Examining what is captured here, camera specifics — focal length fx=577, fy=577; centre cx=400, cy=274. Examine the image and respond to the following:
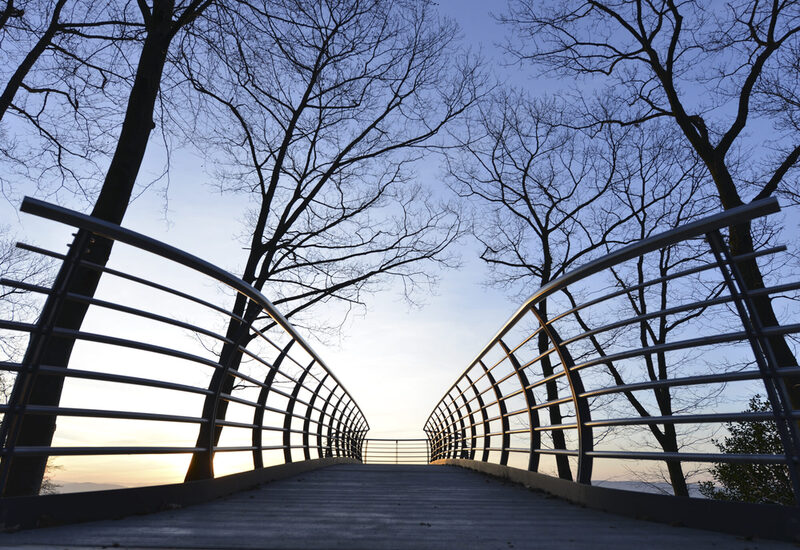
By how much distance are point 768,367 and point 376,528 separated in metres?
2.06

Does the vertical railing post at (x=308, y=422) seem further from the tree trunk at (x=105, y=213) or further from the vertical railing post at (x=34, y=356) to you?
the vertical railing post at (x=34, y=356)

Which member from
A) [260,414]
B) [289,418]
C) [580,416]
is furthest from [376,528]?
[289,418]

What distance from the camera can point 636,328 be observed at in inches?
654

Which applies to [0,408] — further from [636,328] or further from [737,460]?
[636,328]

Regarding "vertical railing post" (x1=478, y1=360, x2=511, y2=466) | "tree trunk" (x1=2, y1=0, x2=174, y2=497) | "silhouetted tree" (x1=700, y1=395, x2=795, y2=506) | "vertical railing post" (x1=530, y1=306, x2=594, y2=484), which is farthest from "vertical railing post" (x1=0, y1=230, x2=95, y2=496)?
"silhouetted tree" (x1=700, y1=395, x2=795, y2=506)

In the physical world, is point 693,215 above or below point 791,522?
above

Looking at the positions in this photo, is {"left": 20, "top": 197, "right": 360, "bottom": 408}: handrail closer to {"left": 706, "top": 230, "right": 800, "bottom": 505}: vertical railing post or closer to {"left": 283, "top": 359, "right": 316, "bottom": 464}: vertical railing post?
{"left": 283, "top": 359, "right": 316, "bottom": 464}: vertical railing post

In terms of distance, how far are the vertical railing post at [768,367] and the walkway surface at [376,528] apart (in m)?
0.39

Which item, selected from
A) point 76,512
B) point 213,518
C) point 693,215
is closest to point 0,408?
point 76,512

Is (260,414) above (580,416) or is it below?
above

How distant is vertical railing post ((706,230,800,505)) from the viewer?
2518 mm

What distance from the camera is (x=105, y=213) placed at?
587cm

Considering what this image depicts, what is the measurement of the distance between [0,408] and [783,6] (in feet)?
44.6

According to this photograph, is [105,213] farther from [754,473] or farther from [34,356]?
[754,473]
